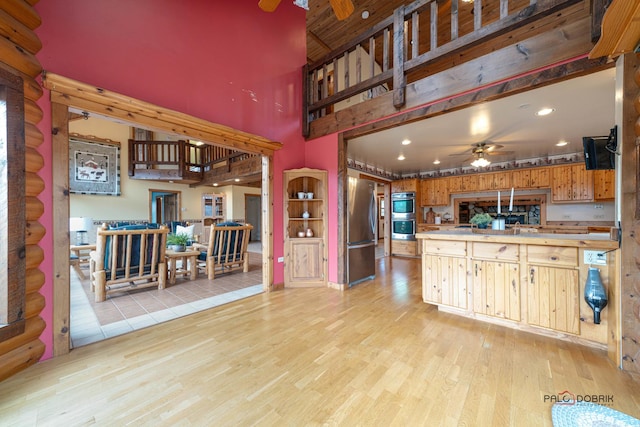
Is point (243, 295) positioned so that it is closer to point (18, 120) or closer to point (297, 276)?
point (297, 276)

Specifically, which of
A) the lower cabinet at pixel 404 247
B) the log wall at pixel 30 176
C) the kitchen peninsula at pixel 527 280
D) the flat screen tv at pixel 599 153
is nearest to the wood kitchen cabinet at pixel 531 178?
the lower cabinet at pixel 404 247

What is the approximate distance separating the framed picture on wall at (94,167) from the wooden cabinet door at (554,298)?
9824 millimetres

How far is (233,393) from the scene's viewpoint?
160 centimetres

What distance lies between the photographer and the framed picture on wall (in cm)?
684

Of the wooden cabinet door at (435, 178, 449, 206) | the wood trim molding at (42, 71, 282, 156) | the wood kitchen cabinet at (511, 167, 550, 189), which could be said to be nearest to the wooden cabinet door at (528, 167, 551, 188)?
the wood kitchen cabinet at (511, 167, 550, 189)

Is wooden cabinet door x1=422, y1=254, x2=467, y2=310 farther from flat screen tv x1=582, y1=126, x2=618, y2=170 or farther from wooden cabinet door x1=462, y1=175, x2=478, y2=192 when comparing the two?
wooden cabinet door x1=462, y1=175, x2=478, y2=192

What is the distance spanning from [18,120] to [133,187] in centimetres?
719

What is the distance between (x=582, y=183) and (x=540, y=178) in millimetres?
641

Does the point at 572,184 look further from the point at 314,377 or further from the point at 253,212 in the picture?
the point at 253,212

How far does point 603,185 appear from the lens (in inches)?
Answer: 187

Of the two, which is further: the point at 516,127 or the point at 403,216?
the point at 403,216

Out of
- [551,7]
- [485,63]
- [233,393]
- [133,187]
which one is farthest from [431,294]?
[133,187]

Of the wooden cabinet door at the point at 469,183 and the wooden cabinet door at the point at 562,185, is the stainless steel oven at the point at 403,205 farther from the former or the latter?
the wooden cabinet door at the point at 562,185

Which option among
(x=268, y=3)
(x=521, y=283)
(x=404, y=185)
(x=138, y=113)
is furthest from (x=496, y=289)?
(x=404, y=185)
